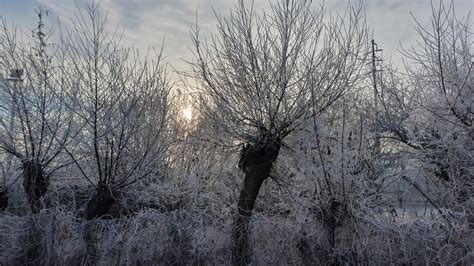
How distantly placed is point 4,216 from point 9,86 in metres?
2.95

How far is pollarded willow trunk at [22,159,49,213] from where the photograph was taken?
1005cm

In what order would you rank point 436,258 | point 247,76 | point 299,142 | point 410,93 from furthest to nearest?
point 410,93, point 299,142, point 247,76, point 436,258

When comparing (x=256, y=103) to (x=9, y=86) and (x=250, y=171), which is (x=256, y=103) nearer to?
(x=250, y=171)

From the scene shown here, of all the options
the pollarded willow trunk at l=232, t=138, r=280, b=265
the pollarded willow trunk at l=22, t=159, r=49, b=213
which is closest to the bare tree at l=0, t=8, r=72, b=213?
the pollarded willow trunk at l=22, t=159, r=49, b=213

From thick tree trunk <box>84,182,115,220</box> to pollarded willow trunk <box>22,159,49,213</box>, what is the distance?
4.00ft

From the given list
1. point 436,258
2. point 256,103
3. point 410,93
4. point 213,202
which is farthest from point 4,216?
point 410,93

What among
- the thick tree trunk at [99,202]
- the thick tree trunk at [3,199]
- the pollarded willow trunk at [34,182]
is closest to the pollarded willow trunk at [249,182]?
the thick tree trunk at [99,202]

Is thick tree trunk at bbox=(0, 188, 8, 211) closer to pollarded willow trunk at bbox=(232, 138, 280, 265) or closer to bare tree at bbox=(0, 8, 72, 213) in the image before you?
bare tree at bbox=(0, 8, 72, 213)

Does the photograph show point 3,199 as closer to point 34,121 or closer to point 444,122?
point 34,121

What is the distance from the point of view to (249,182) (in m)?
8.87

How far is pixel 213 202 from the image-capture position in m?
10.5

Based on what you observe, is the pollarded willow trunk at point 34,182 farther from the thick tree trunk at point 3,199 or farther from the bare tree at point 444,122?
the bare tree at point 444,122

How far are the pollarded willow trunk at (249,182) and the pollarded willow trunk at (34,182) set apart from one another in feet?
15.3

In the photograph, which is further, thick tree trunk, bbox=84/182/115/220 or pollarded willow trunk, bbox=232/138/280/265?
thick tree trunk, bbox=84/182/115/220
